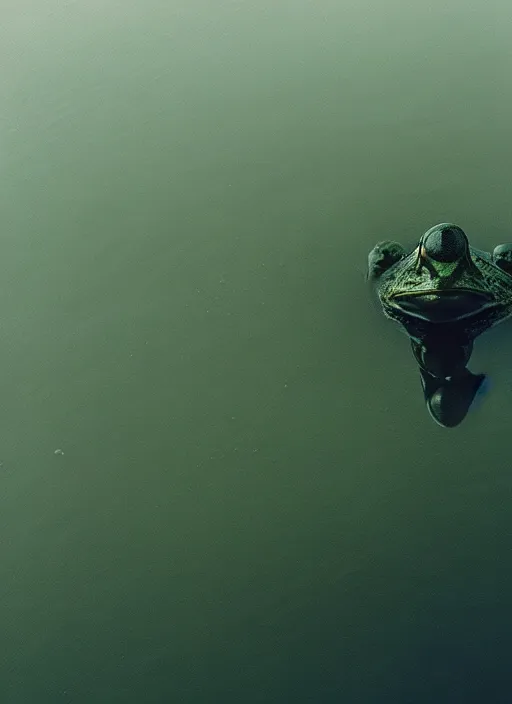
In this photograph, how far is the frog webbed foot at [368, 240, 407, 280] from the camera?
368 cm

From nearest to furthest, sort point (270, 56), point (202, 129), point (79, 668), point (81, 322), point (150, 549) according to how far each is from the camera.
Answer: point (79, 668) < point (150, 549) < point (81, 322) < point (202, 129) < point (270, 56)

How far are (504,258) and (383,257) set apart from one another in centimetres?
67

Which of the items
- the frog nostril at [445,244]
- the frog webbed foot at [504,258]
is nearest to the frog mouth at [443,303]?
the frog nostril at [445,244]

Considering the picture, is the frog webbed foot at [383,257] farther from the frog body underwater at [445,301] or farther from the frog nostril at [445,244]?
the frog nostril at [445,244]

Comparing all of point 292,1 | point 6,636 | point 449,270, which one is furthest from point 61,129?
point 6,636

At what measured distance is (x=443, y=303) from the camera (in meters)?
3.32

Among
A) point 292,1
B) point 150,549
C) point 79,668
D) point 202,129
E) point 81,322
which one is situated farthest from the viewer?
point 292,1

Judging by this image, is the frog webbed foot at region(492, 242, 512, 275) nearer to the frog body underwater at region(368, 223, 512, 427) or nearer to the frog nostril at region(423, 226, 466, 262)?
the frog body underwater at region(368, 223, 512, 427)

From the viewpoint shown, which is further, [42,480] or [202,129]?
[202,129]

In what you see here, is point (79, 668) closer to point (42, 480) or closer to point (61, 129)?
point (42, 480)

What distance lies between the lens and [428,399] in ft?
10.6

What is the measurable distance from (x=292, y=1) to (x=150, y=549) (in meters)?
4.81

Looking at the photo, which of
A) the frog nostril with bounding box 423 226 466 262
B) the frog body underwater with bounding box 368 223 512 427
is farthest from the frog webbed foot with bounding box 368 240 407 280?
the frog nostril with bounding box 423 226 466 262

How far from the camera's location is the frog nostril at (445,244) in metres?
3.09
